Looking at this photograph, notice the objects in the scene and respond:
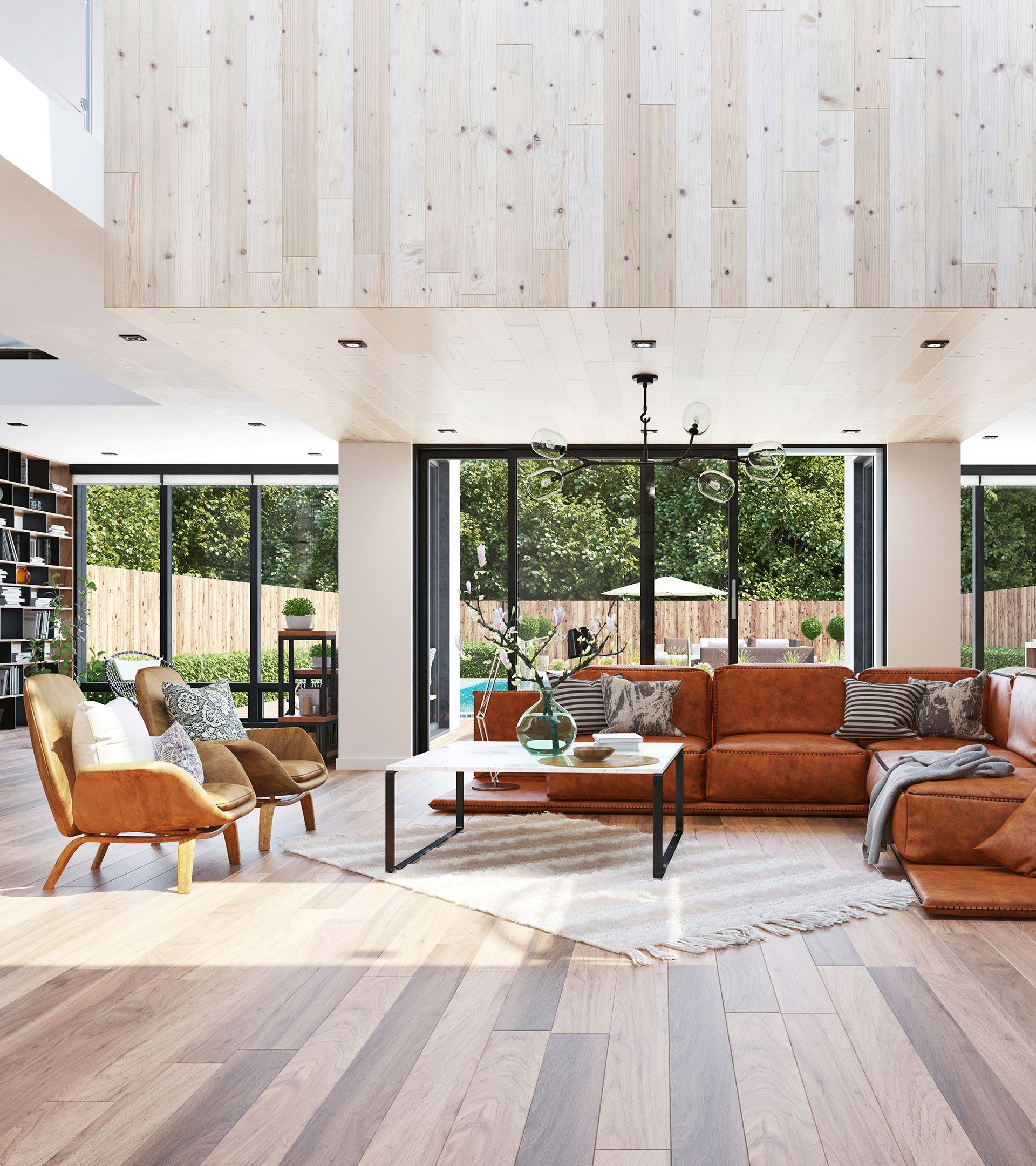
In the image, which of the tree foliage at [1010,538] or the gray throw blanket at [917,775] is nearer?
the gray throw blanket at [917,775]

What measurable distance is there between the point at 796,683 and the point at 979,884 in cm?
246

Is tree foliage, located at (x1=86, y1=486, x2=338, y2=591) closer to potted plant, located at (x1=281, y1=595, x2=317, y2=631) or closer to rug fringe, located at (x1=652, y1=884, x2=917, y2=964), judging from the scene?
potted plant, located at (x1=281, y1=595, x2=317, y2=631)

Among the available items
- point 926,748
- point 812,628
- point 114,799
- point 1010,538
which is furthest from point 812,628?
point 114,799

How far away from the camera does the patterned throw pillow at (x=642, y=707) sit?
20.3ft

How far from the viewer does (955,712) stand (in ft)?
19.4

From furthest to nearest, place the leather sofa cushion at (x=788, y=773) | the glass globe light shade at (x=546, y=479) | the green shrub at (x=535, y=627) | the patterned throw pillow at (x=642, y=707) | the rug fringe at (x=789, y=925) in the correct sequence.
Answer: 1. the green shrub at (x=535, y=627)
2. the patterned throw pillow at (x=642, y=707)
3. the leather sofa cushion at (x=788, y=773)
4. the glass globe light shade at (x=546, y=479)
5. the rug fringe at (x=789, y=925)

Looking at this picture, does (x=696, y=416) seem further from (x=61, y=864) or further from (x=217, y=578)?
(x=217, y=578)

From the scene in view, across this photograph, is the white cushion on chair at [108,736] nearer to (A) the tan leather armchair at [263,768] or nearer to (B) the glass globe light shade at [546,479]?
(A) the tan leather armchair at [263,768]

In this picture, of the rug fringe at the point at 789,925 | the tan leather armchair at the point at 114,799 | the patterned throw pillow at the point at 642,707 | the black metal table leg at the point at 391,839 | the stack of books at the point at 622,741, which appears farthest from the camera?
the patterned throw pillow at the point at 642,707

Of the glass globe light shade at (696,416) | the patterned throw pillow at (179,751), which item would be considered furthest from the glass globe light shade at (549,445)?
the patterned throw pillow at (179,751)

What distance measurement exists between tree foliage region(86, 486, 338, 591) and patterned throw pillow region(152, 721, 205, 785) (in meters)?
6.31

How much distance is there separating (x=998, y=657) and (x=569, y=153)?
9.39 m

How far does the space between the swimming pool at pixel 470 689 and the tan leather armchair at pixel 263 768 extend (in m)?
4.74

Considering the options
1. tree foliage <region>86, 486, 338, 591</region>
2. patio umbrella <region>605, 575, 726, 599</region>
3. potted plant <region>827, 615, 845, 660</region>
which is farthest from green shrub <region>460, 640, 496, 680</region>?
potted plant <region>827, 615, 845, 660</region>
